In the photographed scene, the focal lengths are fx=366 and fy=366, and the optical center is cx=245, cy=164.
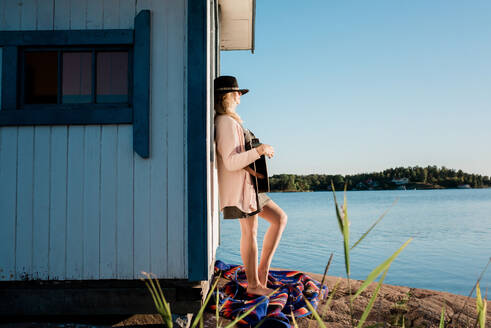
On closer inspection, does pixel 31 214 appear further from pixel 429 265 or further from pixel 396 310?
pixel 429 265

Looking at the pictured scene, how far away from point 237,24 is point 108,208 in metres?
3.19

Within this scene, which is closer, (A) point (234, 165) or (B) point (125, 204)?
(B) point (125, 204)

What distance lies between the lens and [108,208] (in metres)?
2.85

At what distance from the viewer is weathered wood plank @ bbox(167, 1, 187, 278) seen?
9.29ft

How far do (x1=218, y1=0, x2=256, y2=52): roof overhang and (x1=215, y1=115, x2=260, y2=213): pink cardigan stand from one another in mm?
1760

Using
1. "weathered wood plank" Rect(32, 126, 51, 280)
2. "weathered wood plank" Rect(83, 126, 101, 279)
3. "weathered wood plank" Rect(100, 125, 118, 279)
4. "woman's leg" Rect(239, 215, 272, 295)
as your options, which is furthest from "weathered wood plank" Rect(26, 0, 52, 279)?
"woman's leg" Rect(239, 215, 272, 295)

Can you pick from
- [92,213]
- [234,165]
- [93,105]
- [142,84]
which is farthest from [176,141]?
[92,213]

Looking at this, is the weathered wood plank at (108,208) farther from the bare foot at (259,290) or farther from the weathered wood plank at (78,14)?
the bare foot at (259,290)

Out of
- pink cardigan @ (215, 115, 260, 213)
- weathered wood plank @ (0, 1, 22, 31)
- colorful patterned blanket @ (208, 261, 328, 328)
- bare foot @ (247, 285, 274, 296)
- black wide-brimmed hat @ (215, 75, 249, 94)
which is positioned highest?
weathered wood plank @ (0, 1, 22, 31)

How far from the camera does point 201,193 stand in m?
2.80

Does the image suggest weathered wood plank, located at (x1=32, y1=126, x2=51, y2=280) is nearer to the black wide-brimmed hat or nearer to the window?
the window

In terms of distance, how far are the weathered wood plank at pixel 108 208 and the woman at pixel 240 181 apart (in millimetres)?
965

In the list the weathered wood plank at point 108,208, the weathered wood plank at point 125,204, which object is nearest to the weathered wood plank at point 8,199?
the weathered wood plank at point 108,208

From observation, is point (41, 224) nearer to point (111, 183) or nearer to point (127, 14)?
point (111, 183)
